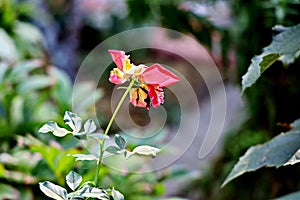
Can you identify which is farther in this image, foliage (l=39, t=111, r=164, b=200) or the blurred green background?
the blurred green background

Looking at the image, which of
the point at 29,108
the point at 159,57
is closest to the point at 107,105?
the point at 159,57

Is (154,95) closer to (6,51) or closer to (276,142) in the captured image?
(276,142)

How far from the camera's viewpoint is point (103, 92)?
1546mm

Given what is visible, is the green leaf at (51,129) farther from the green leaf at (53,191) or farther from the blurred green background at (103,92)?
the blurred green background at (103,92)

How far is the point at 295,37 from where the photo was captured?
648 mm

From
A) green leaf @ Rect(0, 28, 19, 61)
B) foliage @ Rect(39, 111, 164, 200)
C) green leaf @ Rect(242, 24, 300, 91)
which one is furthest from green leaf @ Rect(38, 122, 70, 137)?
green leaf @ Rect(0, 28, 19, 61)

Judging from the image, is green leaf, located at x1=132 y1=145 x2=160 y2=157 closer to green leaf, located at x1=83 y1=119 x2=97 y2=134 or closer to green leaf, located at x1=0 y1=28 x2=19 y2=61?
green leaf, located at x1=83 y1=119 x2=97 y2=134

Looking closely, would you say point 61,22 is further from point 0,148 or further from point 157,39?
point 0,148

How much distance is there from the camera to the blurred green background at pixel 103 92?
1.03 m

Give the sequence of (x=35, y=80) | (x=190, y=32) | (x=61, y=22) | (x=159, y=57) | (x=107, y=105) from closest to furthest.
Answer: (x=35, y=80) → (x=190, y=32) → (x=61, y=22) → (x=107, y=105) → (x=159, y=57)

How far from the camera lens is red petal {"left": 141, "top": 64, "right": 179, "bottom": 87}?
1.74ft

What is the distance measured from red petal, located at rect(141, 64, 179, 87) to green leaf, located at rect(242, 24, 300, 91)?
0.41ft

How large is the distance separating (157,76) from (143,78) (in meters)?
0.02

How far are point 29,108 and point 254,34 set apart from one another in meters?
0.62
